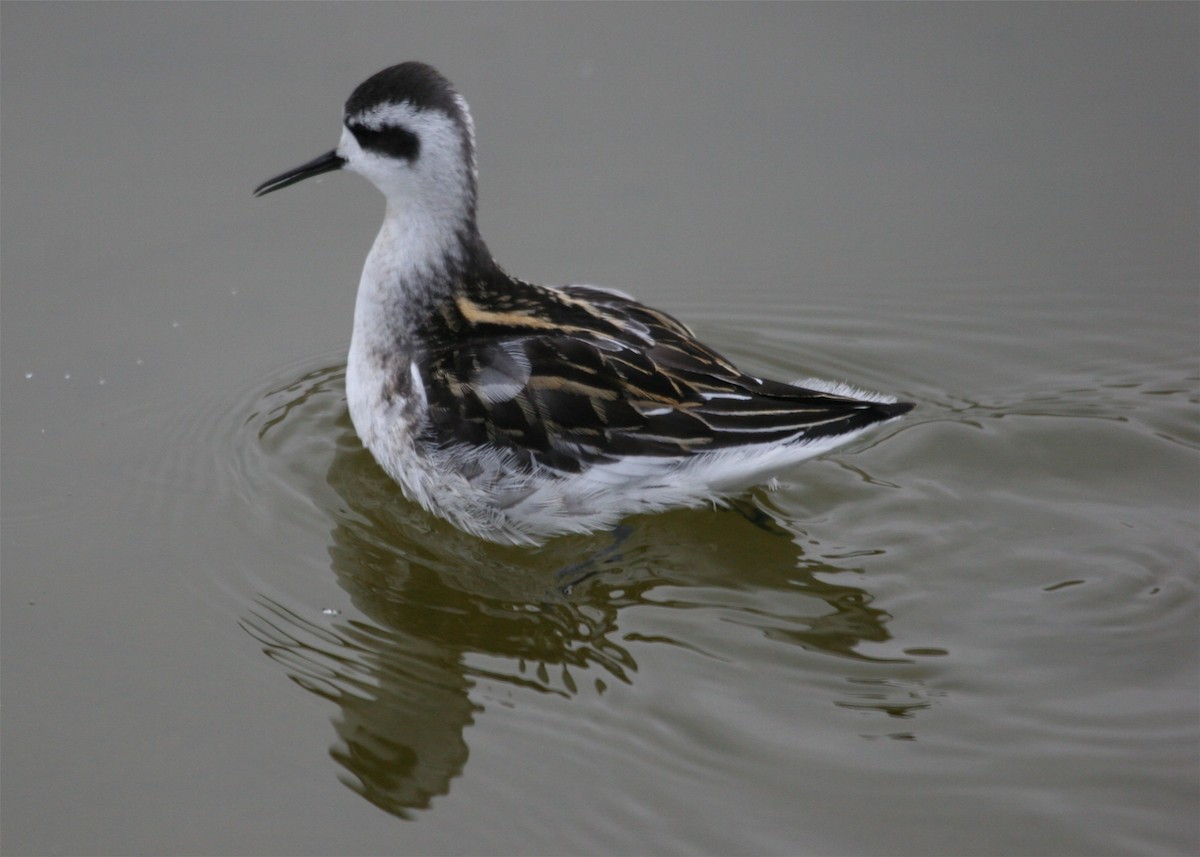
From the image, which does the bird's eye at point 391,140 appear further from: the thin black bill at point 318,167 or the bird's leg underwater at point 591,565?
the bird's leg underwater at point 591,565

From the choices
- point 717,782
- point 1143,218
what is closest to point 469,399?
point 717,782

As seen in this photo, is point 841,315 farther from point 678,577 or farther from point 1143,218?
point 678,577

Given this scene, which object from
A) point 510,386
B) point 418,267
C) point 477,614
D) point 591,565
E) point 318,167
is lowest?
point 477,614

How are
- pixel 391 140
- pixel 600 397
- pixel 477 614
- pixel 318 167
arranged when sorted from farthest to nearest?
pixel 318 167 < pixel 391 140 < pixel 600 397 < pixel 477 614

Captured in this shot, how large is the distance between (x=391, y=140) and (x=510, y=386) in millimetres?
1313

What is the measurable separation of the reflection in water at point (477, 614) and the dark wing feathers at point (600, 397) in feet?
1.57

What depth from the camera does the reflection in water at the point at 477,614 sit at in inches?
187

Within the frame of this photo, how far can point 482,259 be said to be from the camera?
241 inches

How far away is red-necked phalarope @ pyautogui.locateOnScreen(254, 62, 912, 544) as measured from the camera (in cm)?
540

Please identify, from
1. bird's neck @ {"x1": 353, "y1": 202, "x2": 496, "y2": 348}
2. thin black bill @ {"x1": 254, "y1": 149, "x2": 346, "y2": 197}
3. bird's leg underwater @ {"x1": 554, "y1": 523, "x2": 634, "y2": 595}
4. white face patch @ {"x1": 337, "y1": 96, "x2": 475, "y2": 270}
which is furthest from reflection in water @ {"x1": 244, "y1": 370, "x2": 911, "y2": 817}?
thin black bill @ {"x1": 254, "y1": 149, "x2": 346, "y2": 197}

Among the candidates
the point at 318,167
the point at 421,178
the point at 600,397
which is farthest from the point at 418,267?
the point at 600,397

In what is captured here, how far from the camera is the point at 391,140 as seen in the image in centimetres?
600

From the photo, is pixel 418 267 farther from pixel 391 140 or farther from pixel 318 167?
pixel 318 167

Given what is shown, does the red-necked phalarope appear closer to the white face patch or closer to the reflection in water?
the white face patch
